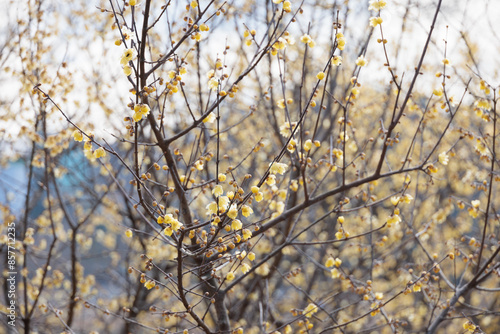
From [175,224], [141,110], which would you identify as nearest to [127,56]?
[141,110]

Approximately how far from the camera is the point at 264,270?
4570 millimetres

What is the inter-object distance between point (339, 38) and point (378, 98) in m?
5.44

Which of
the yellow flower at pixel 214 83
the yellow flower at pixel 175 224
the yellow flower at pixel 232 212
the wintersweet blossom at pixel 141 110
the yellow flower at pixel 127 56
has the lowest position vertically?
the yellow flower at pixel 232 212

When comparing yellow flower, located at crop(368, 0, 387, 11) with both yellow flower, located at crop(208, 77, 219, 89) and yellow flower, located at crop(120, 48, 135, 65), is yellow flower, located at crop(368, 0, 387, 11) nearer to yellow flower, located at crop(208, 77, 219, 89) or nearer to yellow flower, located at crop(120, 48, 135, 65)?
yellow flower, located at crop(208, 77, 219, 89)

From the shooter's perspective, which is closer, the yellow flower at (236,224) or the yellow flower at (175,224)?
the yellow flower at (175,224)

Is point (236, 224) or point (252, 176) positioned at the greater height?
point (252, 176)

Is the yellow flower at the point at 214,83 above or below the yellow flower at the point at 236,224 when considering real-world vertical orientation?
above

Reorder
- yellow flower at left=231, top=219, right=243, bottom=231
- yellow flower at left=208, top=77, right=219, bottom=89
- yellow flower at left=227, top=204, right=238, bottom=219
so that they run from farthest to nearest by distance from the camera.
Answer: yellow flower at left=208, top=77, right=219, bottom=89 < yellow flower at left=231, top=219, right=243, bottom=231 < yellow flower at left=227, top=204, right=238, bottom=219

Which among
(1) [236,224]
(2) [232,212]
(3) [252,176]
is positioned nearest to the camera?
(2) [232,212]

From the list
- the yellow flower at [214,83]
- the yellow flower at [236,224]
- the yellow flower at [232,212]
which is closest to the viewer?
the yellow flower at [232,212]

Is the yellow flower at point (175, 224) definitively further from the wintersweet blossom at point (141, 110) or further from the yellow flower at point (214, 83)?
the yellow flower at point (214, 83)

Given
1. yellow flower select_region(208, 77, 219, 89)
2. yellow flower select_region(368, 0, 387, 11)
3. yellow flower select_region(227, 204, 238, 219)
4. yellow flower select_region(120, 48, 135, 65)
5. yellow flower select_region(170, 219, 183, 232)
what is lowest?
yellow flower select_region(227, 204, 238, 219)

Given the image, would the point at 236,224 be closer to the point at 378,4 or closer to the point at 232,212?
the point at 232,212

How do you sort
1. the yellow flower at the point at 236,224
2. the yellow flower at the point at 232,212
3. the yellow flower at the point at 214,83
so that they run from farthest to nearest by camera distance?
1. the yellow flower at the point at 214,83
2. the yellow flower at the point at 236,224
3. the yellow flower at the point at 232,212
